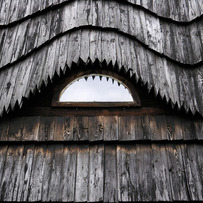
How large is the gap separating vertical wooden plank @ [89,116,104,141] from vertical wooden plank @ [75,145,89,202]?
0.47 ft

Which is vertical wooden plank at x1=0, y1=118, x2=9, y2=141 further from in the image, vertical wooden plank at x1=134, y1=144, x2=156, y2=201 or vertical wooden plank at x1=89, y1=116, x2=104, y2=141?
vertical wooden plank at x1=134, y1=144, x2=156, y2=201

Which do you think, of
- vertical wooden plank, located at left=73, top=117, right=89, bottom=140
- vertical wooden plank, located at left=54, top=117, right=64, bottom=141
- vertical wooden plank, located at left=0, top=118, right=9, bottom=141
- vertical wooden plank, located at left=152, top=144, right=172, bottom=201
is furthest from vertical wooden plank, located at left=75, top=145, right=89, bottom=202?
vertical wooden plank, located at left=0, top=118, right=9, bottom=141

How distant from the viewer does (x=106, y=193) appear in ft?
9.47

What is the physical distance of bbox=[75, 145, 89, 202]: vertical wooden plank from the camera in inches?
113

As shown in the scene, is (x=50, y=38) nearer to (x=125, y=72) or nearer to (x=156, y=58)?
(x=125, y=72)

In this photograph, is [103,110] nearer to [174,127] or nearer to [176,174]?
[174,127]

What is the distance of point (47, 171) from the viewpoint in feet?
9.91

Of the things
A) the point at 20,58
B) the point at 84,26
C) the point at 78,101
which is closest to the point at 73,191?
the point at 78,101

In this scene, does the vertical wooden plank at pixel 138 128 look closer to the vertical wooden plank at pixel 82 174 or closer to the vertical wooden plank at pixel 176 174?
the vertical wooden plank at pixel 176 174

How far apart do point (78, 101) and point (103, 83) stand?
44 centimetres

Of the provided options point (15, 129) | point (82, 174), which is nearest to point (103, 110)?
point (82, 174)

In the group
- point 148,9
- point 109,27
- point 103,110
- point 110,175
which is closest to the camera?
point 110,175

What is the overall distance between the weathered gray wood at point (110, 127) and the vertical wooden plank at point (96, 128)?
0.05 meters

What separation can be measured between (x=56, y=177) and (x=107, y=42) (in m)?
1.84
